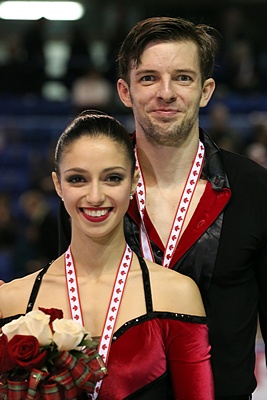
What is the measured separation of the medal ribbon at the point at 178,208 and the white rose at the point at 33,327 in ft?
1.79

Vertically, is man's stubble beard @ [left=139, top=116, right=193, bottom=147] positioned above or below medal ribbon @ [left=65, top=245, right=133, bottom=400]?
above

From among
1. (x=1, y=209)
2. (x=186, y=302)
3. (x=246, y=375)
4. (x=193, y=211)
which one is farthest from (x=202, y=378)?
(x=1, y=209)

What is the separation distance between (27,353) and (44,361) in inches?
2.0

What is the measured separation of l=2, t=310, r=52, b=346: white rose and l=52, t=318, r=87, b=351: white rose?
0.02 meters

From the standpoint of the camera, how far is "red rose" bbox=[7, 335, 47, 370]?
2.06 meters

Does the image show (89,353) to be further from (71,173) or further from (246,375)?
(246,375)

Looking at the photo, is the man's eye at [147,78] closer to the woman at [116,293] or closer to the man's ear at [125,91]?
the man's ear at [125,91]

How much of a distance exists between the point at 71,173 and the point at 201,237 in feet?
Result: 1.60

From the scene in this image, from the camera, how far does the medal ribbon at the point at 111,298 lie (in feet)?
7.44

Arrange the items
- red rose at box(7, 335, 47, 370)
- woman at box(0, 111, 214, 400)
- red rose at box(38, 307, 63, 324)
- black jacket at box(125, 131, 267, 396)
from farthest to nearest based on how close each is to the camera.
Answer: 1. black jacket at box(125, 131, 267, 396)
2. woman at box(0, 111, 214, 400)
3. red rose at box(38, 307, 63, 324)
4. red rose at box(7, 335, 47, 370)

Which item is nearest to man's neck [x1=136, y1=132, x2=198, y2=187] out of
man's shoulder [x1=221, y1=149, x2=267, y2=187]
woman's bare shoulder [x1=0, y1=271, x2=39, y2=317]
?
man's shoulder [x1=221, y1=149, x2=267, y2=187]

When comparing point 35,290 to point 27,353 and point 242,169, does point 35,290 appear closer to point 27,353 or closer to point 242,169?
point 27,353

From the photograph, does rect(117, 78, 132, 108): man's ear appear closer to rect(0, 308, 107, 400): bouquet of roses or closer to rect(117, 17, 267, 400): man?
rect(117, 17, 267, 400): man

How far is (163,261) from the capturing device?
8.45 ft
